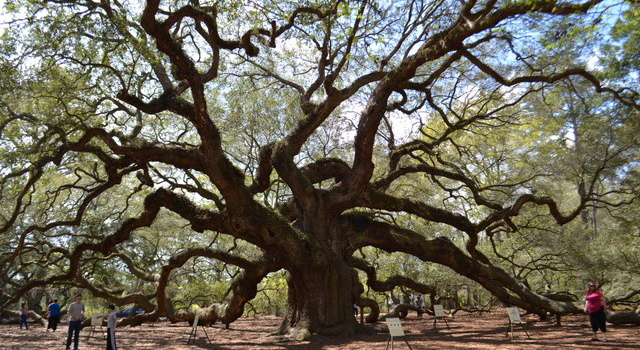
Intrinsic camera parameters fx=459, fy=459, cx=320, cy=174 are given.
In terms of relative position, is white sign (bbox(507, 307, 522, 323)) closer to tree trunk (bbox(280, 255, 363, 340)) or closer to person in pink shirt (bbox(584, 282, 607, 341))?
person in pink shirt (bbox(584, 282, 607, 341))

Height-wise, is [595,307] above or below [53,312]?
below

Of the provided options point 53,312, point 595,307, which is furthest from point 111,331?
point 595,307

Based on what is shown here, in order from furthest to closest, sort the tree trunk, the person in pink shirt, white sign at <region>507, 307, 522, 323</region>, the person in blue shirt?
the person in blue shirt < the tree trunk < white sign at <region>507, 307, 522, 323</region> < the person in pink shirt

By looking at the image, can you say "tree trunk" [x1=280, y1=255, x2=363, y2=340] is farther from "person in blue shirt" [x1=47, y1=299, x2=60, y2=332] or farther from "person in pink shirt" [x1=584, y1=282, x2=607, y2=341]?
"person in blue shirt" [x1=47, y1=299, x2=60, y2=332]

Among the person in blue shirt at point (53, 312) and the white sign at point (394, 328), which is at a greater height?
the person in blue shirt at point (53, 312)

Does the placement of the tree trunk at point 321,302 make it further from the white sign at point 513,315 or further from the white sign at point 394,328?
Result: the white sign at point 513,315

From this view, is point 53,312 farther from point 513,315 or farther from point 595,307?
point 595,307

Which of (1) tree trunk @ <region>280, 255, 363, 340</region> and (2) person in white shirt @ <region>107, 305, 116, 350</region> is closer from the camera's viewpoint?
(2) person in white shirt @ <region>107, 305, 116, 350</region>

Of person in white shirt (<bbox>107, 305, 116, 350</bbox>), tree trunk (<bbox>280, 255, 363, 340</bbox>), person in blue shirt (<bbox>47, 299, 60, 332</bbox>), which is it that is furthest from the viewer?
person in blue shirt (<bbox>47, 299, 60, 332</bbox>)

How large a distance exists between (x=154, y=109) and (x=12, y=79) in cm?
363

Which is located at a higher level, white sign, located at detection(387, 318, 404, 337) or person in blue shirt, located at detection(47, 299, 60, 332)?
person in blue shirt, located at detection(47, 299, 60, 332)

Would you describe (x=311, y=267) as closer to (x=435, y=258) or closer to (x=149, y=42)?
(x=435, y=258)

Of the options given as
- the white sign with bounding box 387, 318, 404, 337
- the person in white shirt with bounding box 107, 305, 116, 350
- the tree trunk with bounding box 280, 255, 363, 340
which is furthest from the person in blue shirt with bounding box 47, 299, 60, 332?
the white sign with bounding box 387, 318, 404, 337

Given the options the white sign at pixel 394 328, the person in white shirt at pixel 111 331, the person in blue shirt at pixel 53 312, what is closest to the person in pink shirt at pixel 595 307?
the white sign at pixel 394 328
